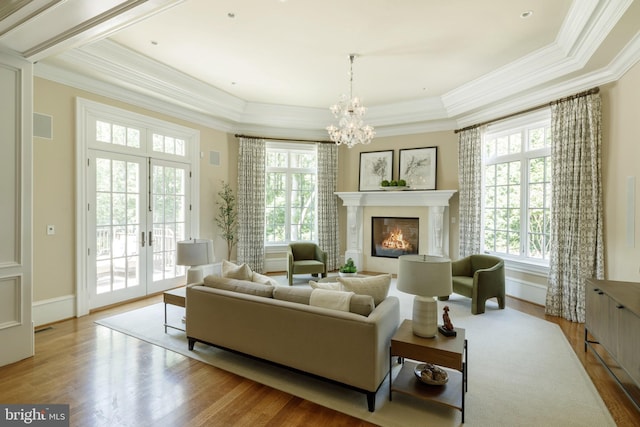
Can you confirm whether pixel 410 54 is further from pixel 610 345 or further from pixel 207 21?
pixel 610 345

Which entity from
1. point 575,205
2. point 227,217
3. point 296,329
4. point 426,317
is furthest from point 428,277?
point 227,217

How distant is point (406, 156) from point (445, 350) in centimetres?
→ 530

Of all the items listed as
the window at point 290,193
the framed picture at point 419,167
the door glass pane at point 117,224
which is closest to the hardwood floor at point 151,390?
the door glass pane at point 117,224

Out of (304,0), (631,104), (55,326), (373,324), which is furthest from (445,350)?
(55,326)

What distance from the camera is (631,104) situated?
3752 millimetres

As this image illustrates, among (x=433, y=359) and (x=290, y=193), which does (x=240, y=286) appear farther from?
(x=290, y=193)

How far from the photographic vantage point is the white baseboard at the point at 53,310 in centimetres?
411

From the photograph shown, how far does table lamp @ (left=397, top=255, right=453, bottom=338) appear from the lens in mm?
2473

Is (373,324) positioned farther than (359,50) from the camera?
No

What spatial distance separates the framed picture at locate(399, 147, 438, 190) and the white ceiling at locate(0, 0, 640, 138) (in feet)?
2.55

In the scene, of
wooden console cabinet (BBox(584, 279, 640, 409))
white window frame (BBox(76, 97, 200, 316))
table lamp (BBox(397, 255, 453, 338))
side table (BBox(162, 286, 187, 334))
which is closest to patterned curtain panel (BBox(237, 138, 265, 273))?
white window frame (BBox(76, 97, 200, 316))

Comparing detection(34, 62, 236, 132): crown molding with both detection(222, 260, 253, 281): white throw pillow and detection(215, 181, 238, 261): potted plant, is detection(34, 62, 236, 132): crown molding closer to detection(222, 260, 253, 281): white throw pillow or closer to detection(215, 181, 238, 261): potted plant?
detection(215, 181, 238, 261): potted plant

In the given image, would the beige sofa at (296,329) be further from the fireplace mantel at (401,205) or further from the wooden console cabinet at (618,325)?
the fireplace mantel at (401,205)
